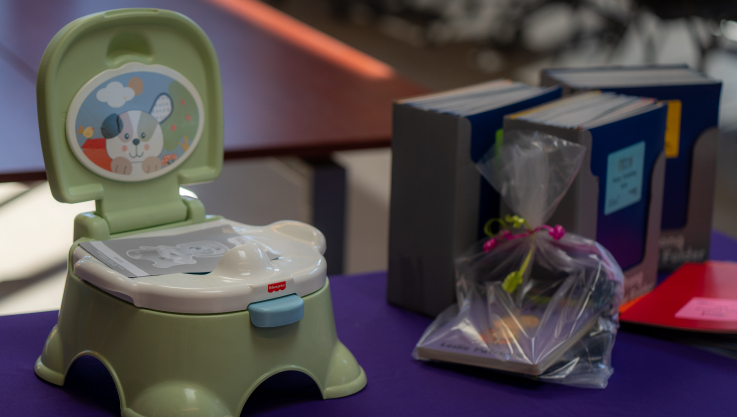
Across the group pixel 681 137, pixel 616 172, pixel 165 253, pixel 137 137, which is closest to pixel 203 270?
pixel 165 253

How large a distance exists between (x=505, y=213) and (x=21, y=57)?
1.89m

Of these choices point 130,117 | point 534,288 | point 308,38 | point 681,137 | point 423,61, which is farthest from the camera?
point 423,61

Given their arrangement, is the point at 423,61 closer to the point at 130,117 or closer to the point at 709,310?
the point at 709,310

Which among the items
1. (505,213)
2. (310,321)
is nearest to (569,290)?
(505,213)

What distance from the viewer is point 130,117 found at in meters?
0.73

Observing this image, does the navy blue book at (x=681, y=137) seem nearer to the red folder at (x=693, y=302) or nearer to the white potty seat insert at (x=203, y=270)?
the red folder at (x=693, y=302)

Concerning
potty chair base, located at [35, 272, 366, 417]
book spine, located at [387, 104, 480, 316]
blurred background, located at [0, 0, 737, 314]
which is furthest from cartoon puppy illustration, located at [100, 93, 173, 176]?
blurred background, located at [0, 0, 737, 314]

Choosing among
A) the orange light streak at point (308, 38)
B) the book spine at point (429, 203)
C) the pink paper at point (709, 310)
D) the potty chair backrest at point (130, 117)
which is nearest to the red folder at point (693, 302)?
the pink paper at point (709, 310)

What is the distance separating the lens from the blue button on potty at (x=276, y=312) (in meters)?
0.61

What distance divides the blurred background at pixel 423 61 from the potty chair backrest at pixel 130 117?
83 centimetres

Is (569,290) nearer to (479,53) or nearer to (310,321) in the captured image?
(310,321)

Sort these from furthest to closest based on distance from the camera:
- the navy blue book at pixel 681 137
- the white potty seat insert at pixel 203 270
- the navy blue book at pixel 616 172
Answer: the navy blue book at pixel 681 137 < the navy blue book at pixel 616 172 < the white potty seat insert at pixel 203 270

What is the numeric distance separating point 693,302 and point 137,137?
29.2 inches

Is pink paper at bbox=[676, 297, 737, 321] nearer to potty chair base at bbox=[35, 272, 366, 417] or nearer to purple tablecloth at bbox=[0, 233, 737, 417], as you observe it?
purple tablecloth at bbox=[0, 233, 737, 417]
